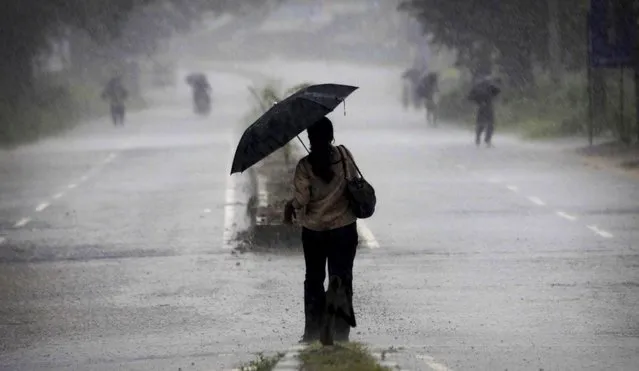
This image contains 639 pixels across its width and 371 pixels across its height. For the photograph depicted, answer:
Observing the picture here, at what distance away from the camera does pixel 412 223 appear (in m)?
19.7

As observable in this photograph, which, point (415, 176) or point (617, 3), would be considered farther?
point (617, 3)

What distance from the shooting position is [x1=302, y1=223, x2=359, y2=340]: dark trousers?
10188mm

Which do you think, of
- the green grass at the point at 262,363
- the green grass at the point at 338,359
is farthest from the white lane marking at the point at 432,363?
the green grass at the point at 262,363

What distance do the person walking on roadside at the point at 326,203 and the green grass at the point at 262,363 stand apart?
1.78 feet

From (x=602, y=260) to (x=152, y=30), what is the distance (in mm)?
84276

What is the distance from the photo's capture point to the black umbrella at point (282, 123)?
9914mm

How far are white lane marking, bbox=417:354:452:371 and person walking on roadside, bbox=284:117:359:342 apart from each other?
1.91 ft

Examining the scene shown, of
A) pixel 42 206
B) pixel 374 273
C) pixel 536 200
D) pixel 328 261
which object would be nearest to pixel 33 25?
pixel 42 206

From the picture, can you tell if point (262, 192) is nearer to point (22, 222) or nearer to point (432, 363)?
point (22, 222)

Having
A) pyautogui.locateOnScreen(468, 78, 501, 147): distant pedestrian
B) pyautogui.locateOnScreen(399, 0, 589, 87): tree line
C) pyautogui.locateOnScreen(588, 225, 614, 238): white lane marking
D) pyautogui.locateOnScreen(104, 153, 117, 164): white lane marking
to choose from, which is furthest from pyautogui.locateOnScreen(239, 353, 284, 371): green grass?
pyautogui.locateOnScreen(399, 0, 589, 87): tree line

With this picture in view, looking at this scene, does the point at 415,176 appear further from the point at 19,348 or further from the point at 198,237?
the point at 19,348

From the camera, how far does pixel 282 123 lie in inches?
393

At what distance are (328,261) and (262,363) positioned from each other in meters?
0.80

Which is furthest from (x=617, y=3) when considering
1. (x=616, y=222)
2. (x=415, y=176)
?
(x=616, y=222)
